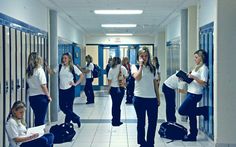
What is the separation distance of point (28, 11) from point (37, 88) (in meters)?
1.84

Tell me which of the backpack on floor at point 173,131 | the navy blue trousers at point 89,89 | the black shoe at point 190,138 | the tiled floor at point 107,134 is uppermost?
the navy blue trousers at point 89,89

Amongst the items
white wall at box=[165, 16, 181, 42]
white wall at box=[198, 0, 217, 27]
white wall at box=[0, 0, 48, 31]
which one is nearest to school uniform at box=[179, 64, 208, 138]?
white wall at box=[198, 0, 217, 27]

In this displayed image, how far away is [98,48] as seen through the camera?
23.2m

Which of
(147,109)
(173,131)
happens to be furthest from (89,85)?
(147,109)

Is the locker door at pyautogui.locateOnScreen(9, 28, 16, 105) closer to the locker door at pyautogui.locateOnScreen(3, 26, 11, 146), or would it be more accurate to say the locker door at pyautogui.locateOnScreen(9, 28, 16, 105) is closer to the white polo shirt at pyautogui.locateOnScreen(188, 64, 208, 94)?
the locker door at pyautogui.locateOnScreen(3, 26, 11, 146)

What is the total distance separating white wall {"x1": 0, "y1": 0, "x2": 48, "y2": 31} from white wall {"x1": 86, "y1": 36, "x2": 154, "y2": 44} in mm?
12459

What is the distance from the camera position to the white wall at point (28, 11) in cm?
670

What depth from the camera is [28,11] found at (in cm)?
833

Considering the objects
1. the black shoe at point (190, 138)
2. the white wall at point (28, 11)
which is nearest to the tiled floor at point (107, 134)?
the black shoe at point (190, 138)

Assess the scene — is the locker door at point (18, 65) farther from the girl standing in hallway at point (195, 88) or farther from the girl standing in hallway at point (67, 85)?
the girl standing in hallway at point (195, 88)

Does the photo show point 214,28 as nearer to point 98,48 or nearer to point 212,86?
point 212,86

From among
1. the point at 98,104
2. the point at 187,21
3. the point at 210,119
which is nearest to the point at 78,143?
the point at 210,119

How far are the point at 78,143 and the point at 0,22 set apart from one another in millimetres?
2805
